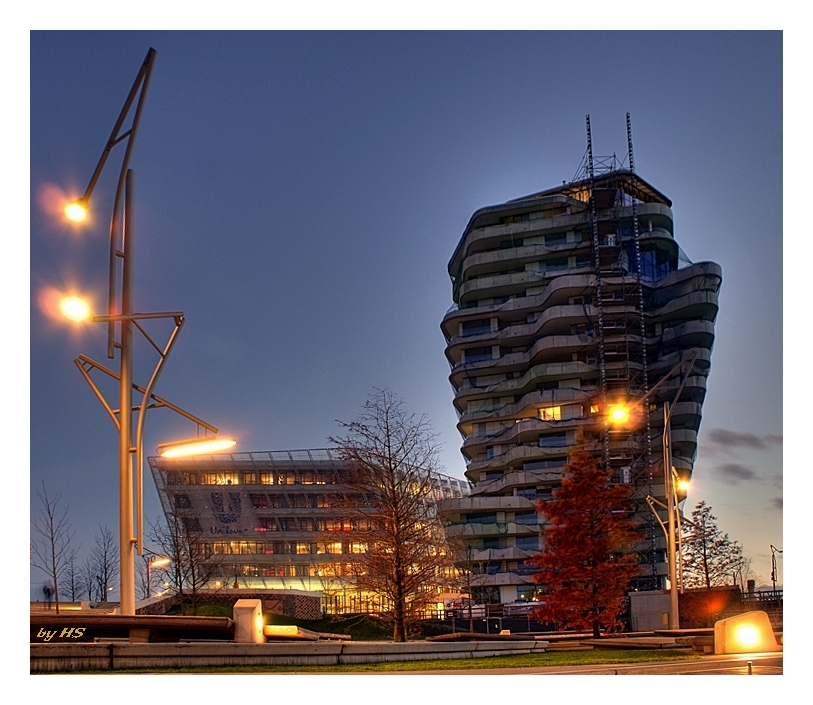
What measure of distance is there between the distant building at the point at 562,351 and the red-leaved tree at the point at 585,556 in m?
30.7

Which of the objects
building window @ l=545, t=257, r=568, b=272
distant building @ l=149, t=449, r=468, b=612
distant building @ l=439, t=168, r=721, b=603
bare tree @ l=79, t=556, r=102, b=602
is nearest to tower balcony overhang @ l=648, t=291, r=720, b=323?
distant building @ l=439, t=168, r=721, b=603

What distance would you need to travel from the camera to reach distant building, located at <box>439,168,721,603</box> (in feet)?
221

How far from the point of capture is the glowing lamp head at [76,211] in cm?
Result: 1371

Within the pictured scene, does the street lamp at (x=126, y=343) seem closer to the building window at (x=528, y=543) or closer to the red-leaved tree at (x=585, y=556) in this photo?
the red-leaved tree at (x=585, y=556)

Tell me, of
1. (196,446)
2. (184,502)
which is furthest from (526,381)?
(196,446)

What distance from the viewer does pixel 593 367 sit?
7088cm

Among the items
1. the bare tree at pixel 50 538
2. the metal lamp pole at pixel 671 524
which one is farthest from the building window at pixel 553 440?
the metal lamp pole at pixel 671 524

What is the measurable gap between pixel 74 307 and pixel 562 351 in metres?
60.2

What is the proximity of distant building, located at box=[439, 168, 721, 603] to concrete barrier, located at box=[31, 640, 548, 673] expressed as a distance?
49.3 metres

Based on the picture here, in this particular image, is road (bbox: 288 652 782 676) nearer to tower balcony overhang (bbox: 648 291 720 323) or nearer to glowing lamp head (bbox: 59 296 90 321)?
glowing lamp head (bbox: 59 296 90 321)

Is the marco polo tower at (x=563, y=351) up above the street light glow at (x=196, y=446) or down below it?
above

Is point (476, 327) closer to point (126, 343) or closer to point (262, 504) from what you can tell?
point (262, 504)

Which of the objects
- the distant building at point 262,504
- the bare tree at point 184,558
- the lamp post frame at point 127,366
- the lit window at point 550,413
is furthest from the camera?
the distant building at point 262,504
